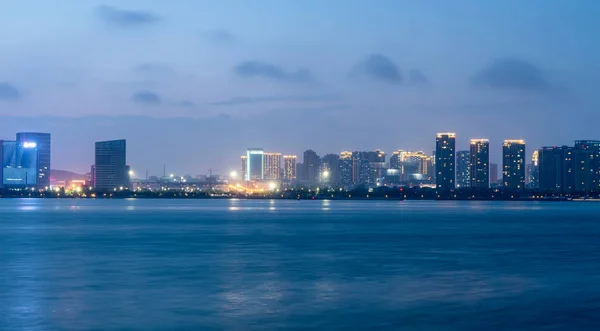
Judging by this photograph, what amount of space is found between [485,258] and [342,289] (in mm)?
17646

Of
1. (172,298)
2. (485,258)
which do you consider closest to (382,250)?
(485,258)

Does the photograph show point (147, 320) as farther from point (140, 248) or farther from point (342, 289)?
point (140, 248)

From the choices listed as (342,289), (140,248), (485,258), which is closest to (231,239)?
(140,248)

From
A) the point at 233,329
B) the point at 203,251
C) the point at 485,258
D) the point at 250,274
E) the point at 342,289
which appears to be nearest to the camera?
the point at 233,329

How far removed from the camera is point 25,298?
104ft

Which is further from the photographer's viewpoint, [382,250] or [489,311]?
[382,250]

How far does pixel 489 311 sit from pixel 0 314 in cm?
1616

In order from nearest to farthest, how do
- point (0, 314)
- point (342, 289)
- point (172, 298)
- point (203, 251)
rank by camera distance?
1. point (0, 314)
2. point (172, 298)
3. point (342, 289)
4. point (203, 251)

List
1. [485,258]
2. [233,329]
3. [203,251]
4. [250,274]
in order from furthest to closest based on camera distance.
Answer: [203,251], [485,258], [250,274], [233,329]

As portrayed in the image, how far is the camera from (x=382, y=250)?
56438 millimetres

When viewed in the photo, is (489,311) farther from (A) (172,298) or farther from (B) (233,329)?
(A) (172,298)

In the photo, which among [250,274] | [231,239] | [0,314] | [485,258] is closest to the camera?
[0,314]

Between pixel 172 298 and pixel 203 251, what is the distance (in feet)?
76.9

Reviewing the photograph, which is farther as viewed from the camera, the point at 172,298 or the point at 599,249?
the point at 599,249
